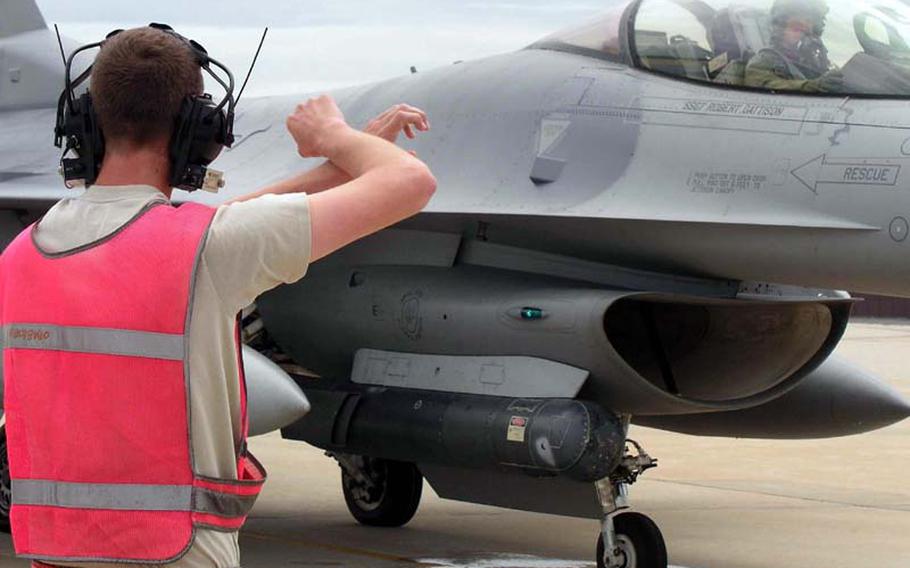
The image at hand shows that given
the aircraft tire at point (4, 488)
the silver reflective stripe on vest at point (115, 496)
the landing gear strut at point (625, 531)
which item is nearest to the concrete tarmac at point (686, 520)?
the aircraft tire at point (4, 488)

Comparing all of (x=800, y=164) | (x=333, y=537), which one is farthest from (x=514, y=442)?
(x=333, y=537)

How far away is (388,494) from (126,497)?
6789 millimetres

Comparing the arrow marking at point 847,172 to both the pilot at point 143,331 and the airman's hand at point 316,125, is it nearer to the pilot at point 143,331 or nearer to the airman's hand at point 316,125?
the airman's hand at point 316,125

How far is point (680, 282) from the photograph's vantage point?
7.00 metres

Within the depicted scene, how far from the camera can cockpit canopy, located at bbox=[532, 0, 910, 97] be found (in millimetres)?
6520

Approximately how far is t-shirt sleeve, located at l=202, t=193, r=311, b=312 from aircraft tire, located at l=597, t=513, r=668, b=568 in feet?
15.6

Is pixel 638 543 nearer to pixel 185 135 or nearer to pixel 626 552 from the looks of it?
pixel 626 552

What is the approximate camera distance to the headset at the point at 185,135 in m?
2.28

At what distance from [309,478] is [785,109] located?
5.46 metres

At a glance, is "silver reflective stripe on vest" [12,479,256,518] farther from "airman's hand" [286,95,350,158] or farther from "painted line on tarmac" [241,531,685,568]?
"painted line on tarmac" [241,531,685,568]

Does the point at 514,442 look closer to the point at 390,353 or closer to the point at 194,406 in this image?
the point at 390,353

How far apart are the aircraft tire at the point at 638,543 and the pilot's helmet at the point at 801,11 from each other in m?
2.17

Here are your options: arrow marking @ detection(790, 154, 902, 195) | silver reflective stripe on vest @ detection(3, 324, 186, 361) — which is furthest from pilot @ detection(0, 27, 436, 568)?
arrow marking @ detection(790, 154, 902, 195)

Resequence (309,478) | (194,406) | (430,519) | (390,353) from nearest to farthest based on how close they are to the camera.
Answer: (194,406) < (390,353) < (430,519) < (309,478)
